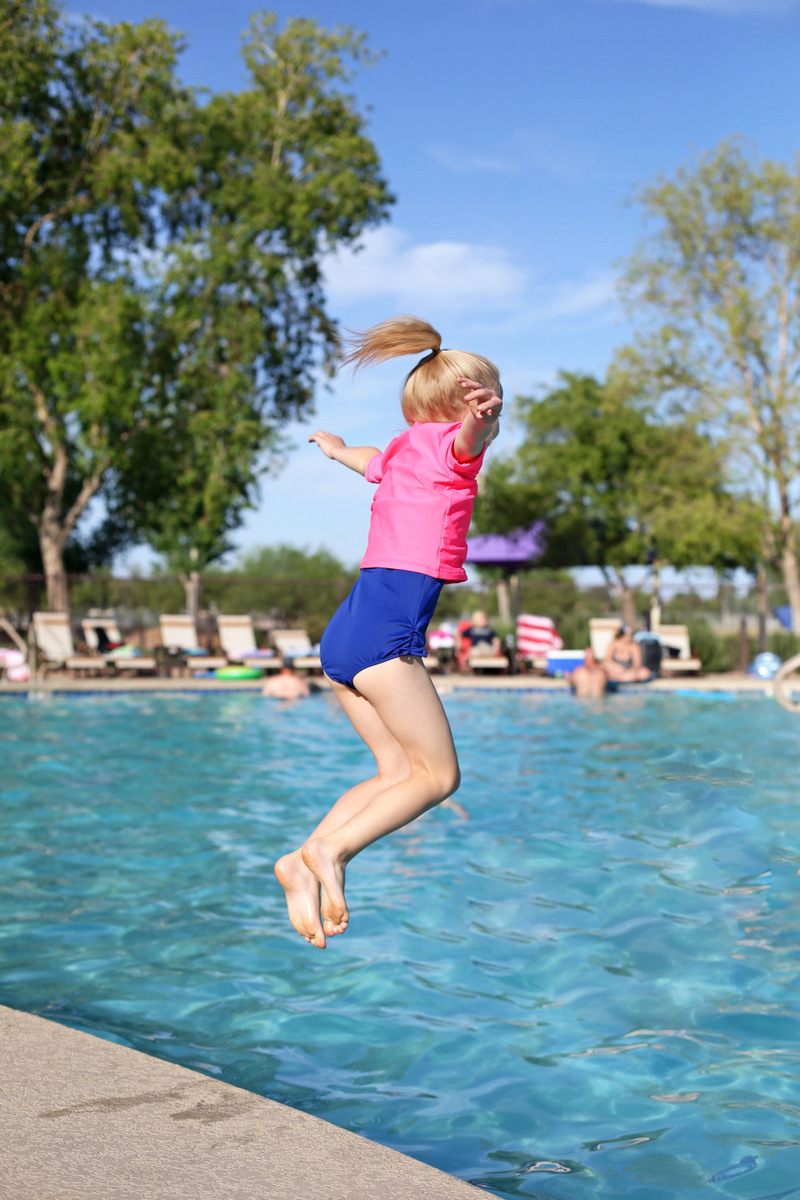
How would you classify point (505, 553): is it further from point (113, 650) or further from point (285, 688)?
point (285, 688)

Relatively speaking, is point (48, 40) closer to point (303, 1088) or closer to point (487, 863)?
point (487, 863)

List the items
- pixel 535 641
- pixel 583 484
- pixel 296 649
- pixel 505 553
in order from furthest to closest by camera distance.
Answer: pixel 583 484 < pixel 505 553 < pixel 535 641 < pixel 296 649

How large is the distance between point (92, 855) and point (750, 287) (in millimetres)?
26555

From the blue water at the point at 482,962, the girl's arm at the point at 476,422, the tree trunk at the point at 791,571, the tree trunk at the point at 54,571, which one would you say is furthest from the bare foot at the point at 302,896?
the tree trunk at the point at 791,571

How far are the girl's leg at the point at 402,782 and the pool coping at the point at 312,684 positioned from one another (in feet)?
49.3

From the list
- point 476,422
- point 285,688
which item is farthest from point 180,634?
point 476,422

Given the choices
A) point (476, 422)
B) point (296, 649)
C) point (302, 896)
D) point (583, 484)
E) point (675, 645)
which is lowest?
point (675, 645)

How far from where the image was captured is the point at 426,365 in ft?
9.53

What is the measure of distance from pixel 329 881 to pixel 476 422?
1.14m

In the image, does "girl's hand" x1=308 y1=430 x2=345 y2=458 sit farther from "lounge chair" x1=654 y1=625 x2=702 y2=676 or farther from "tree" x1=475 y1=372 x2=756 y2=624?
"tree" x1=475 y1=372 x2=756 y2=624

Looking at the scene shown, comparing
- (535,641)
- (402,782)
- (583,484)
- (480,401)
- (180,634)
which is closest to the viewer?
(480,401)

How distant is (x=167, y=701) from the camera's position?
16.9 metres

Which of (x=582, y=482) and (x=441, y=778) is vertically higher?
(x=582, y=482)

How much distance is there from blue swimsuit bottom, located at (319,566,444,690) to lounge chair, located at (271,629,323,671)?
1741 cm
